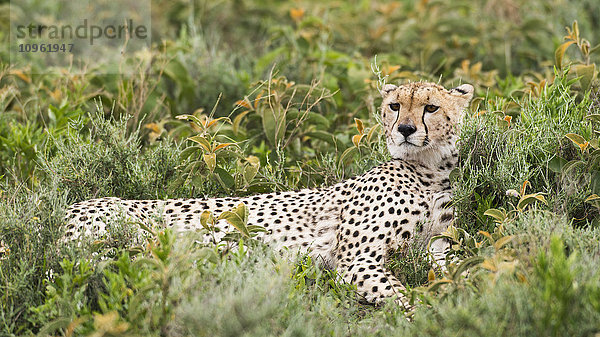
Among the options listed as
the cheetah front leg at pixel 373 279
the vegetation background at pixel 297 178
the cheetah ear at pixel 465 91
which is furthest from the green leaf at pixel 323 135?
the cheetah front leg at pixel 373 279

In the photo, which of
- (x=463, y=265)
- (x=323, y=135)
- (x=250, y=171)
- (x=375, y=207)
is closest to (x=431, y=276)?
(x=463, y=265)

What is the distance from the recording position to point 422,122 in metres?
3.62

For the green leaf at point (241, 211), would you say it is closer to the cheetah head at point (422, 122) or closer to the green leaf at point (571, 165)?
the cheetah head at point (422, 122)

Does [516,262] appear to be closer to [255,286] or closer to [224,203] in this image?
[255,286]

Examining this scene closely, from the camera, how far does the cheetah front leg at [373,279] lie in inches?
131

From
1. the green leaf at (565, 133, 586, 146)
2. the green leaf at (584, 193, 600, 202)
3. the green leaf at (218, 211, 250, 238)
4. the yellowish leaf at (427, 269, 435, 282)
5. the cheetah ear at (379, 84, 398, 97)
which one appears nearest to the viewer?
the yellowish leaf at (427, 269, 435, 282)

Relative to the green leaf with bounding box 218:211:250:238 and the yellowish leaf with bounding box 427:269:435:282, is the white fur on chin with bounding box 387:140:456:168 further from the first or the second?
the green leaf with bounding box 218:211:250:238

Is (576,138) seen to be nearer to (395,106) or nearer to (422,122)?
(422,122)

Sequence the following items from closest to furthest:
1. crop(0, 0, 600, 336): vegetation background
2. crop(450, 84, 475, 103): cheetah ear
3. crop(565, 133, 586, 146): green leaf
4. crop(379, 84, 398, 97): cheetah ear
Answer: crop(0, 0, 600, 336): vegetation background, crop(565, 133, 586, 146): green leaf, crop(450, 84, 475, 103): cheetah ear, crop(379, 84, 398, 97): cheetah ear

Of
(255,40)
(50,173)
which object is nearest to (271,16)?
(255,40)

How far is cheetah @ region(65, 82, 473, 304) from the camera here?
355 centimetres

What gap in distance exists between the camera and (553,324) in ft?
7.65

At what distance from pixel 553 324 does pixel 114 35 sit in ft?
22.4

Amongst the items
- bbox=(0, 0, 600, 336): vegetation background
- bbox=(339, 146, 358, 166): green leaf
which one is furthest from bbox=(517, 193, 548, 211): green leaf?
bbox=(339, 146, 358, 166): green leaf
